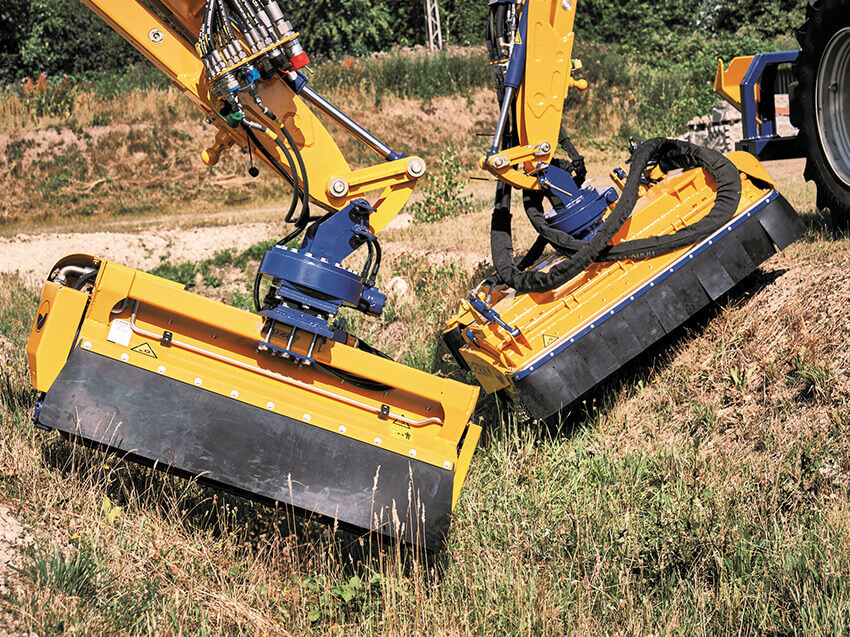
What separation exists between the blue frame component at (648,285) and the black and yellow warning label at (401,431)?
3.24ft

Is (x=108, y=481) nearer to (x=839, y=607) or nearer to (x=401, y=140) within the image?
(x=839, y=607)

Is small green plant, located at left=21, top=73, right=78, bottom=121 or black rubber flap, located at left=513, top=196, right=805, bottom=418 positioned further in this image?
small green plant, located at left=21, top=73, right=78, bottom=121

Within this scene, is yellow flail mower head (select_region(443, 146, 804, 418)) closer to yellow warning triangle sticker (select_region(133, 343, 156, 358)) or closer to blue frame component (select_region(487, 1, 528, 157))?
blue frame component (select_region(487, 1, 528, 157))

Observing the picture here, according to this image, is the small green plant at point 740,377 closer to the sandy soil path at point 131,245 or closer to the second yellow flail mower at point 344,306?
the second yellow flail mower at point 344,306

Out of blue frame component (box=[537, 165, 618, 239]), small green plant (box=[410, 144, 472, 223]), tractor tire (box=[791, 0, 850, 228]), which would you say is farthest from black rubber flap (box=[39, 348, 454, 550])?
small green plant (box=[410, 144, 472, 223])

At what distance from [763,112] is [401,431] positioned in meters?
4.31

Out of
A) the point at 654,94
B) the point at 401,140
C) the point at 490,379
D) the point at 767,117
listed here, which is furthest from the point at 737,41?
the point at 490,379

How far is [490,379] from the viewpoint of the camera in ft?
16.9

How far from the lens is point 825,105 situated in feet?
18.5

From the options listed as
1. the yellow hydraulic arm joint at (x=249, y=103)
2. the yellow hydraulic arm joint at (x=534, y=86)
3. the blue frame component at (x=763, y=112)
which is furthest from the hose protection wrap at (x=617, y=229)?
the blue frame component at (x=763, y=112)

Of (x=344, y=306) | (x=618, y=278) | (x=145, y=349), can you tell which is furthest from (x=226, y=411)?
(x=618, y=278)

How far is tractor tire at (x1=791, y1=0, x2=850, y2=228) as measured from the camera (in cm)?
544

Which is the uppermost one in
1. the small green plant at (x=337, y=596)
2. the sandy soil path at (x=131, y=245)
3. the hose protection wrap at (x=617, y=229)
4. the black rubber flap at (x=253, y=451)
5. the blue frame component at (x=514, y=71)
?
the blue frame component at (x=514, y=71)

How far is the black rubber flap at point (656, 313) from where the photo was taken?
15.8ft
